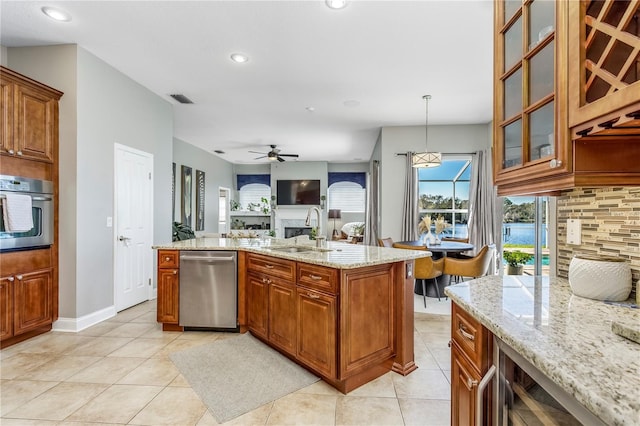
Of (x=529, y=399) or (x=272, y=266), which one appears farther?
(x=272, y=266)

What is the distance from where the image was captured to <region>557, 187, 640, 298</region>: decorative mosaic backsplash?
3.88 ft

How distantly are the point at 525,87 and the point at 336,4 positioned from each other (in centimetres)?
191

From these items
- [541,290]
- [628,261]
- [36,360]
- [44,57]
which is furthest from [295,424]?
[44,57]

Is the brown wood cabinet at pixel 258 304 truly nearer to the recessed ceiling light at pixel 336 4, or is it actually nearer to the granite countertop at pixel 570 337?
the granite countertop at pixel 570 337

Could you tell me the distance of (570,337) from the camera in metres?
0.85

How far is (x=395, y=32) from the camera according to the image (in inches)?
115

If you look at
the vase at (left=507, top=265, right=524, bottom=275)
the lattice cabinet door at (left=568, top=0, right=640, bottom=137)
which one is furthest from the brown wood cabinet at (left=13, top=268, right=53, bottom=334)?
the vase at (left=507, top=265, right=524, bottom=275)

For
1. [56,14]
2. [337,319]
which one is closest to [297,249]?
[337,319]

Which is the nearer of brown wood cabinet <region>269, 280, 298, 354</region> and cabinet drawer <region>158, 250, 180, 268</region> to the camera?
brown wood cabinet <region>269, 280, 298, 354</region>

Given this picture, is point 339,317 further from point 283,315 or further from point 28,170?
point 28,170

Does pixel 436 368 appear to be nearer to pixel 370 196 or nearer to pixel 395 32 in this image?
pixel 395 32

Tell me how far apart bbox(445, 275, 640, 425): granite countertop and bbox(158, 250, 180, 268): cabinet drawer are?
107 inches

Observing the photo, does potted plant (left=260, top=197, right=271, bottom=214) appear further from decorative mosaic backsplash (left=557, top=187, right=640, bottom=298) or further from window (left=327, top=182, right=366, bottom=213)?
decorative mosaic backsplash (left=557, top=187, right=640, bottom=298)

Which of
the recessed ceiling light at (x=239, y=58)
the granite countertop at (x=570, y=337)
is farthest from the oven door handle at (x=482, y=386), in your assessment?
the recessed ceiling light at (x=239, y=58)
